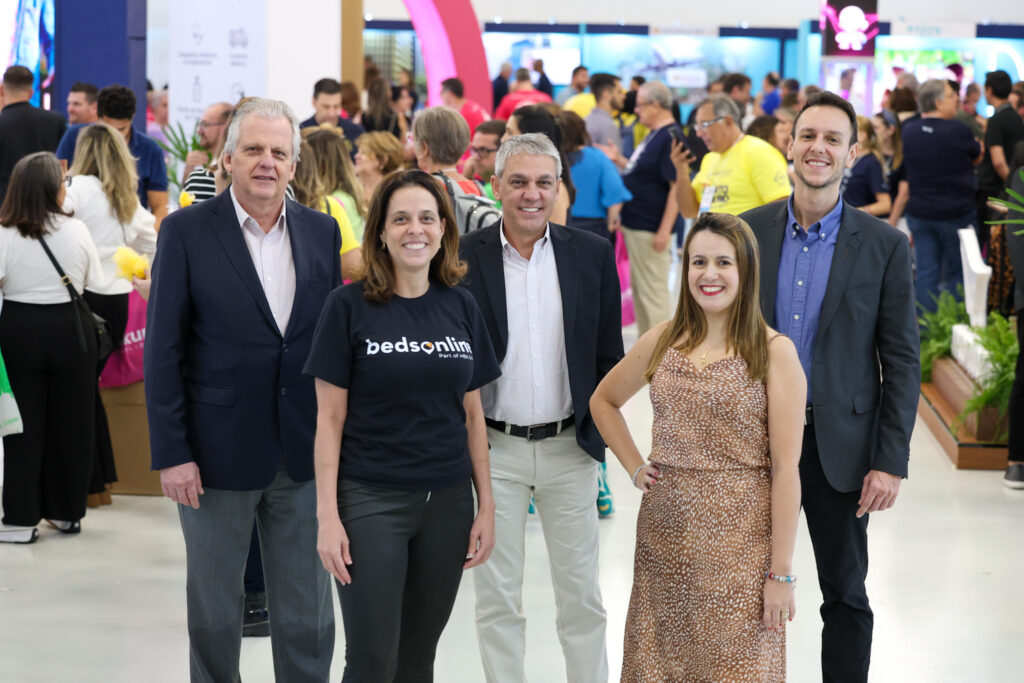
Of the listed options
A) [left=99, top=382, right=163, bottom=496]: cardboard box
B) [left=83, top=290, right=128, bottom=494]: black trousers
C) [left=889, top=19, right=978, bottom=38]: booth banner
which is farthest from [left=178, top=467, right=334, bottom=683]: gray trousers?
[left=889, top=19, right=978, bottom=38]: booth banner

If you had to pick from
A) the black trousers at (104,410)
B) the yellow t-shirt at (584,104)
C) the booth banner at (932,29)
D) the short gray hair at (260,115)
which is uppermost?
the booth banner at (932,29)

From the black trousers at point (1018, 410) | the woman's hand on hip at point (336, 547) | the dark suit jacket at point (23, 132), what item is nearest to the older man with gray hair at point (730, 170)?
the black trousers at point (1018, 410)

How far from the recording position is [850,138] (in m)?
2.90

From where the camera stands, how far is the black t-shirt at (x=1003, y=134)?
8938 millimetres

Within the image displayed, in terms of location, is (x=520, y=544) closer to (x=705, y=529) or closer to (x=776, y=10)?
(x=705, y=529)

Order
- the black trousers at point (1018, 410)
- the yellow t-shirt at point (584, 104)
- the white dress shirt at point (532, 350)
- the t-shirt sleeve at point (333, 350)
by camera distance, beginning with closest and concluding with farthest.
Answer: the t-shirt sleeve at point (333, 350), the white dress shirt at point (532, 350), the black trousers at point (1018, 410), the yellow t-shirt at point (584, 104)

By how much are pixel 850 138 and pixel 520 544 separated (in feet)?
4.22

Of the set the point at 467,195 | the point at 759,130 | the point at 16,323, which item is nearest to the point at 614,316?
the point at 467,195

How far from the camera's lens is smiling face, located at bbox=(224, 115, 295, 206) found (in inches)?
108

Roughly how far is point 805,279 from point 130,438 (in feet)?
11.8

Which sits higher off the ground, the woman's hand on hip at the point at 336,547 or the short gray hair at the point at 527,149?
the short gray hair at the point at 527,149

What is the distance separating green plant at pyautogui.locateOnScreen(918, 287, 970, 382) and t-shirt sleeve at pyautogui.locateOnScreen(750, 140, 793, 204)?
2105 mm

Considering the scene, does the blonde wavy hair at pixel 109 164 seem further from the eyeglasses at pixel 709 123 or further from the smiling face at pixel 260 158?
the eyeglasses at pixel 709 123

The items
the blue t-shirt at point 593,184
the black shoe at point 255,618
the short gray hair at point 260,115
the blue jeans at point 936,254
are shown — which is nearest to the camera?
the short gray hair at point 260,115
